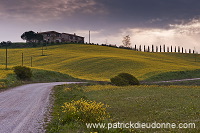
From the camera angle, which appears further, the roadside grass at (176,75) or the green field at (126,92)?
the roadside grass at (176,75)

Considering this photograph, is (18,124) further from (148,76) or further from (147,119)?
(148,76)

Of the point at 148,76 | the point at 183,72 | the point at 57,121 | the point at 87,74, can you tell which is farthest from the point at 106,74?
the point at 57,121

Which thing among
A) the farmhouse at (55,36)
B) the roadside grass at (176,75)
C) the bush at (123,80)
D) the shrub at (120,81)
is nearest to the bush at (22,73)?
the bush at (123,80)

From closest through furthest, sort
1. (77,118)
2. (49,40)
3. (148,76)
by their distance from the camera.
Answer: (77,118) < (148,76) < (49,40)

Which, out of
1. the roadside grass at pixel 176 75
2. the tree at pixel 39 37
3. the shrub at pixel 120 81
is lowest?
the roadside grass at pixel 176 75

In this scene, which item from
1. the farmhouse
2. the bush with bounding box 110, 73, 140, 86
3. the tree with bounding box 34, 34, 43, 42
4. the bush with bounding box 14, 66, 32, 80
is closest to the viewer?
the bush with bounding box 110, 73, 140, 86

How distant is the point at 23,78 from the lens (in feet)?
162

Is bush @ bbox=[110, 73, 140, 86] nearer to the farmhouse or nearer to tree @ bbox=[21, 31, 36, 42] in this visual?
the farmhouse

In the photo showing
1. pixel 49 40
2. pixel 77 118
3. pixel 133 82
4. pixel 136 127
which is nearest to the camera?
pixel 136 127

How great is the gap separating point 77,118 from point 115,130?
138 inches

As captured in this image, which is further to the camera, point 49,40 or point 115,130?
point 49,40

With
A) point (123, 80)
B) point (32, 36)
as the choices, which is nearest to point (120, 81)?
point (123, 80)

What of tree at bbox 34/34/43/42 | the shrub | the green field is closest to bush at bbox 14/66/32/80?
the green field

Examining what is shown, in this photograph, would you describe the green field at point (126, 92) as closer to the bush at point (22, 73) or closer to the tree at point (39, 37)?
the bush at point (22, 73)
